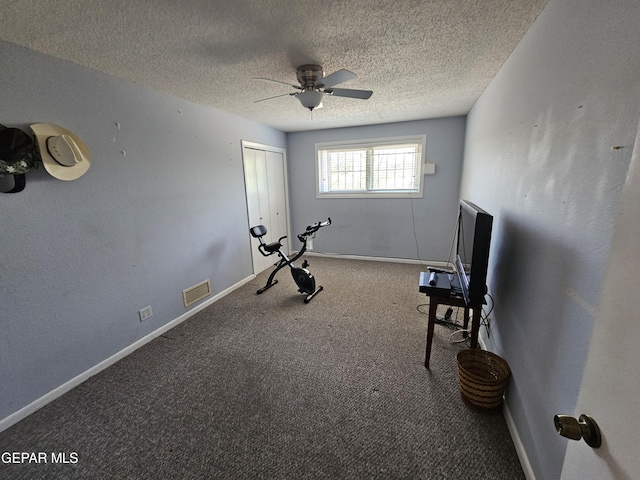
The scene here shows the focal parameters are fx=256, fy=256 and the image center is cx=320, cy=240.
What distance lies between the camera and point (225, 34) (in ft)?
5.01

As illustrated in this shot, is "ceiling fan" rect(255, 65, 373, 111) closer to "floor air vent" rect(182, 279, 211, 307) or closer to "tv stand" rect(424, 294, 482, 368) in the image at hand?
"tv stand" rect(424, 294, 482, 368)

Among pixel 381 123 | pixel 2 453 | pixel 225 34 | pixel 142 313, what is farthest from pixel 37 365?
pixel 381 123

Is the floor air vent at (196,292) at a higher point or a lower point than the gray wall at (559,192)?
lower

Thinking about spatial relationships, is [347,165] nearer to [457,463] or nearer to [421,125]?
[421,125]

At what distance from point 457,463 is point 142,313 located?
2574mm

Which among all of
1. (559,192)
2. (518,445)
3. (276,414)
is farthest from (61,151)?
(518,445)

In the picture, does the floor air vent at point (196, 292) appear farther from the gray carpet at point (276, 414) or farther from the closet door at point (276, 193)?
the closet door at point (276, 193)

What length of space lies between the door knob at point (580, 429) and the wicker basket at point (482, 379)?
1125 millimetres

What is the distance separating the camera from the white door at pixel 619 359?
1.45 feet

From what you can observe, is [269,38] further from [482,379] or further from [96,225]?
[482,379]

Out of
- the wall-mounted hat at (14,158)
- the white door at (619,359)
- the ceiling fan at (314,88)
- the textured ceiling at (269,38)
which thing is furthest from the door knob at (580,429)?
the wall-mounted hat at (14,158)

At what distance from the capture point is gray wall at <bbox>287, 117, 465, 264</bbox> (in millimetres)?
3861

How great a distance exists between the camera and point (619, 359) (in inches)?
18.8

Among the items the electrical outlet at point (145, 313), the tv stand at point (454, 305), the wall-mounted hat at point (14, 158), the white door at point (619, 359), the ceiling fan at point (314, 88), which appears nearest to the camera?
the white door at point (619, 359)
